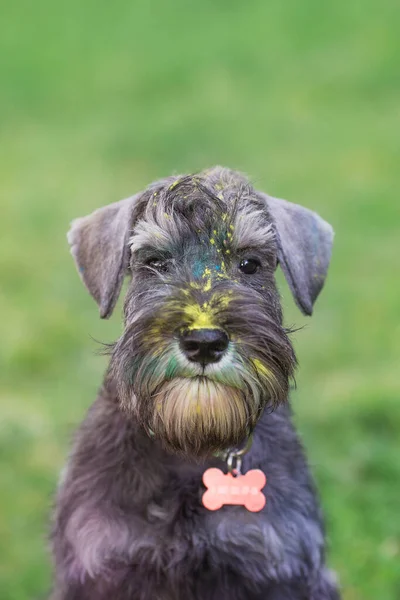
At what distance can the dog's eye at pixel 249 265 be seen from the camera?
3428 millimetres

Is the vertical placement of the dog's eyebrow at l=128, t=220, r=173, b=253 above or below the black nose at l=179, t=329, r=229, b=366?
above

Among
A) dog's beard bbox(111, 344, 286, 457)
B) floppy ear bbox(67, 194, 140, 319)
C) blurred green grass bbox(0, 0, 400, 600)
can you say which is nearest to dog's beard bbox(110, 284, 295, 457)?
dog's beard bbox(111, 344, 286, 457)

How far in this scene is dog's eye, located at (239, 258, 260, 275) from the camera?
343cm

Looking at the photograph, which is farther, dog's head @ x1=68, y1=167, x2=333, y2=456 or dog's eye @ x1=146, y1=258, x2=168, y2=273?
dog's eye @ x1=146, y1=258, x2=168, y2=273

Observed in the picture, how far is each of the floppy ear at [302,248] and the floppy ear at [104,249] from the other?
640mm

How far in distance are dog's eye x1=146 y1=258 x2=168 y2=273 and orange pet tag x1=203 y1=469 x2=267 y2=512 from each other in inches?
33.6

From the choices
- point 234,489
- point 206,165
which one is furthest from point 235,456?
point 206,165

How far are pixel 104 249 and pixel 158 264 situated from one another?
440 millimetres

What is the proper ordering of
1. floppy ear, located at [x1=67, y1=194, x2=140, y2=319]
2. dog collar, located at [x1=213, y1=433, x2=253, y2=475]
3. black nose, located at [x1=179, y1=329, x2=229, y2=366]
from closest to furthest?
black nose, located at [x1=179, y1=329, x2=229, y2=366] → dog collar, located at [x1=213, y1=433, x2=253, y2=475] → floppy ear, located at [x1=67, y1=194, x2=140, y2=319]

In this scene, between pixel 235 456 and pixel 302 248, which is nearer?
pixel 235 456

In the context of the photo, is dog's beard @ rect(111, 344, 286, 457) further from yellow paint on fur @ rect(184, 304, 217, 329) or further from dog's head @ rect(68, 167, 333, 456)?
yellow paint on fur @ rect(184, 304, 217, 329)

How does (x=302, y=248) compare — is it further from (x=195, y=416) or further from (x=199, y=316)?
(x=195, y=416)

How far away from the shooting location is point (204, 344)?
9.44ft

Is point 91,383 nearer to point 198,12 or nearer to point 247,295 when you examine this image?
point 247,295
